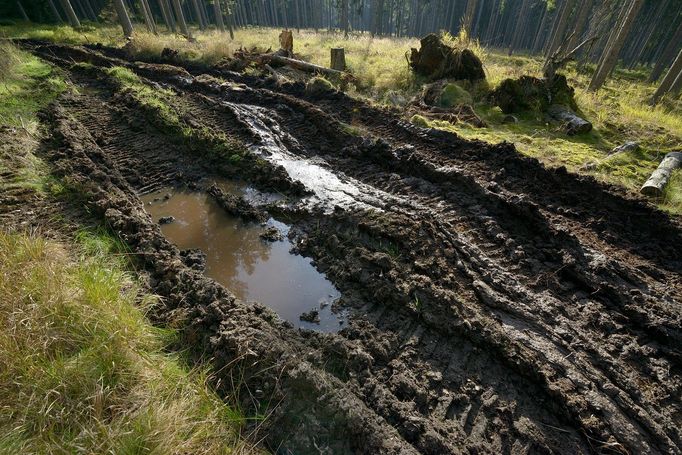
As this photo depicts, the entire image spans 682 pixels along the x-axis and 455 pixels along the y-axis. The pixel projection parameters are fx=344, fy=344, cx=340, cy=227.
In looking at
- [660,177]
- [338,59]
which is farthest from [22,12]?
[660,177]

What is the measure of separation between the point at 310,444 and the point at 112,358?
1766 mm

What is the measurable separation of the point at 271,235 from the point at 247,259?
1.81 ft

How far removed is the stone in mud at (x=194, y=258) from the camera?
4750 mm

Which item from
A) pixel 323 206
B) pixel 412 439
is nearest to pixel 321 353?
A: pixel 412 439

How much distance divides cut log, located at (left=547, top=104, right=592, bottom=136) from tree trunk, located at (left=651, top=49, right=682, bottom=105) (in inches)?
218

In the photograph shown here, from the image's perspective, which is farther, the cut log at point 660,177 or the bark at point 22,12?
the bark at point 22,12

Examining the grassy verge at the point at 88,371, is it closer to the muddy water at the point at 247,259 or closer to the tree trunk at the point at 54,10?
the muddy water at the point at 247,259

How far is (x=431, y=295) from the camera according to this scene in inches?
155

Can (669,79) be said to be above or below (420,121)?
below

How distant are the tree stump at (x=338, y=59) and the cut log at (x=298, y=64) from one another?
21.9 inches

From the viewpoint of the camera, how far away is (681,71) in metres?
12.0

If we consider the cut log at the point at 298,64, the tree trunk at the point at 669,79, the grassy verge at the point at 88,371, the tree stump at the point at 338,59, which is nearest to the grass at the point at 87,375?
the grassy verge at the point at 88,371

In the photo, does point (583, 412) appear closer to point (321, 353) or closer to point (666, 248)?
point (321, 353)

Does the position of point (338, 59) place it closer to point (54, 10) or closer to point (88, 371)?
point (88, 371)
